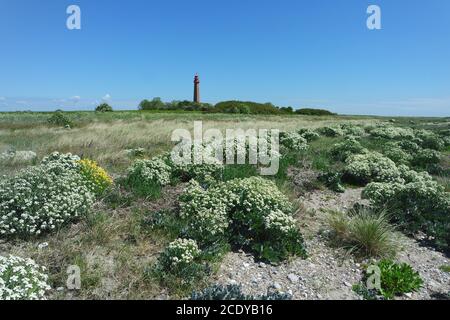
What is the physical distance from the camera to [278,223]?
17.4ft

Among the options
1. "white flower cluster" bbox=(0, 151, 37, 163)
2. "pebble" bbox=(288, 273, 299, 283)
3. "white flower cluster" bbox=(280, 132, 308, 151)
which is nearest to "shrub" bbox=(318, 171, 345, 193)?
"white flower cluster" bbox=(280, 132, 308, 151)

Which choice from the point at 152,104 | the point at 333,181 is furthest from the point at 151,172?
the point at 152,104

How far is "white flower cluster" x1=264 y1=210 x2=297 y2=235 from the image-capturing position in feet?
17.4

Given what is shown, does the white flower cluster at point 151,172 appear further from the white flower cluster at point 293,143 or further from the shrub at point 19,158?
the white flower cluster at point 293,143

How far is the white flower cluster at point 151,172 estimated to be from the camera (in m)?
7.51

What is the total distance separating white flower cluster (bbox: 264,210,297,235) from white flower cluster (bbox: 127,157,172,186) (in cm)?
313

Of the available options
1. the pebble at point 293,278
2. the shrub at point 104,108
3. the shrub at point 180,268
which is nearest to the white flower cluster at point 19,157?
the shrub at point 180,268

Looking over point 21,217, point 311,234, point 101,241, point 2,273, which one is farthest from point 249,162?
point 2,273

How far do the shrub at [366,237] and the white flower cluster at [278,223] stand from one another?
0.94 m

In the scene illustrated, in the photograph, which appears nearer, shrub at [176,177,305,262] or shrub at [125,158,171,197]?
shrub at [176,177,305,262]

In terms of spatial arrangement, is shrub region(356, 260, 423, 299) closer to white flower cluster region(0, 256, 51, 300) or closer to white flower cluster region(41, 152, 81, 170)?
white flower cluster region(0, 256, 51, 300)

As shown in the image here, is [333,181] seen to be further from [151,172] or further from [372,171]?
[151,172]

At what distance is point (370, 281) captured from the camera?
4555 millimetres
